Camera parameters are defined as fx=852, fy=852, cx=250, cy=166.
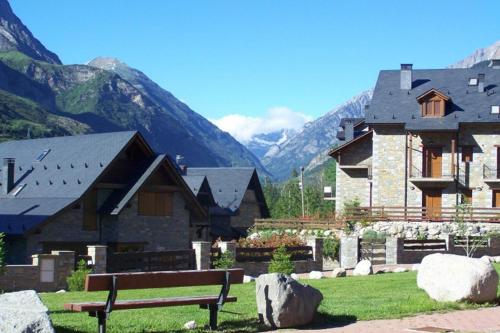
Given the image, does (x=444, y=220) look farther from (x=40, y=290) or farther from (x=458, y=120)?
(x=40, y=290)

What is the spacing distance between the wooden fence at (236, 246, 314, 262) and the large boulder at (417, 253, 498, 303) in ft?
52.5

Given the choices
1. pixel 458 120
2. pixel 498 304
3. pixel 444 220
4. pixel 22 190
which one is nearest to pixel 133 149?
pixel 22 190

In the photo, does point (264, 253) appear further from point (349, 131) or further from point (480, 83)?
point (349, 131)

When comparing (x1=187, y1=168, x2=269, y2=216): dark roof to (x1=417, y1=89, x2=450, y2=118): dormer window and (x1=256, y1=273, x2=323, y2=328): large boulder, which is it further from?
(x1=256, y1=273, x2=323, y2=328): large boulder

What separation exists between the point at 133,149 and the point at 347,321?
2549cm

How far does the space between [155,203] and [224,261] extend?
946 centimetres

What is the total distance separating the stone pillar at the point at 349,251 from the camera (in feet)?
108

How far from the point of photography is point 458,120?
155 feet

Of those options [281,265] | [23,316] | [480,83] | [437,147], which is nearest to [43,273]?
[281,265]

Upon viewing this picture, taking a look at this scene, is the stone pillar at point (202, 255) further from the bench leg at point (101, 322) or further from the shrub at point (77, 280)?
the bench leg at point (101, 322)

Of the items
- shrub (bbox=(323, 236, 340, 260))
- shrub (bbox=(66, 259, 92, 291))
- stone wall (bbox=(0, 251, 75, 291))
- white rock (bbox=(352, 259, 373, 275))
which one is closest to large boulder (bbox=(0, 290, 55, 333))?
shrub (bbox=(66, 259, 92, 291))

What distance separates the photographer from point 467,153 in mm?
47688

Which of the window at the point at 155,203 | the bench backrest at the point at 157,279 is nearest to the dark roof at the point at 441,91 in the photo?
the window at the point at 155,203

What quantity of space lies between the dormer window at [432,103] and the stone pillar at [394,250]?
1713 centimetres
